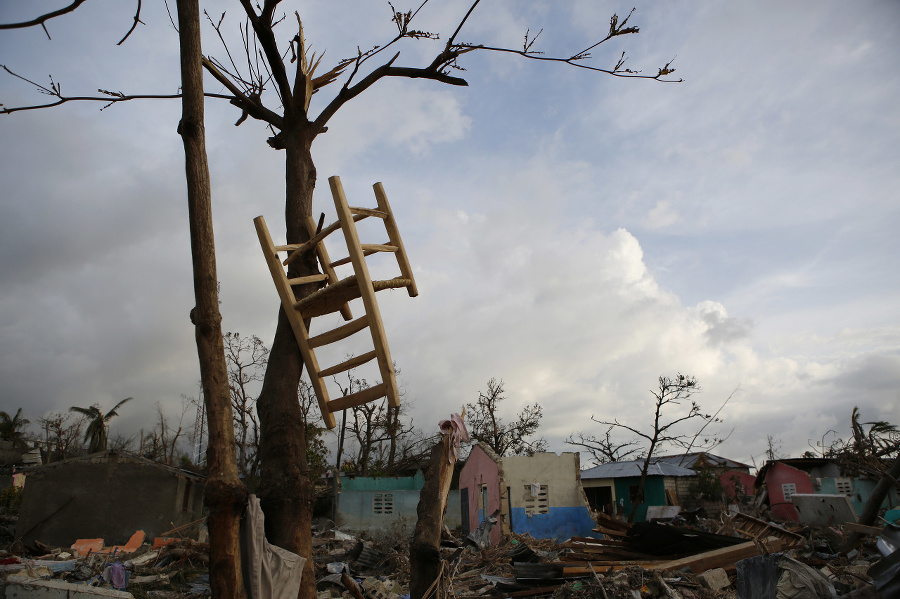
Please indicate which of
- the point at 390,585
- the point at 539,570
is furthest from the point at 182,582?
the point at 539,570

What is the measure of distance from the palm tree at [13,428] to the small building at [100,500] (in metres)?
18.9

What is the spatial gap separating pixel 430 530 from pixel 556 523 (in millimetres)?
14220

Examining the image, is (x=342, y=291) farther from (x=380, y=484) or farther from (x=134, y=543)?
(x=380, y=484)

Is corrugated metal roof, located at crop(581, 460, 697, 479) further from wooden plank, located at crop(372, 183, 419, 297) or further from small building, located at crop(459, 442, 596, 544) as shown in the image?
wooden plank, located at crop(372, 183, 419, 297)

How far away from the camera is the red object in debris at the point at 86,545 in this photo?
14745 mm

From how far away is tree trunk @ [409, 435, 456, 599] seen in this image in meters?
4.70

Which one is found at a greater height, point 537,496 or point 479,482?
point 479,482

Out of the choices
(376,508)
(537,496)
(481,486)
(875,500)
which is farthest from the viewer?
(376,508)

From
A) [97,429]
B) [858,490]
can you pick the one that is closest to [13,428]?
[97,429]

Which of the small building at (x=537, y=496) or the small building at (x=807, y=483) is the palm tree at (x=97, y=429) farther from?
the small building at (x=807, y=483)

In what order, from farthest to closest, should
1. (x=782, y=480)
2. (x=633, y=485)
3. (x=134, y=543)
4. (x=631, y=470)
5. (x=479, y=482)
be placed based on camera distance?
(x=631, y=470)
(x=633, y=485)
(x=782, y=480)
(x=479, y=482)
(x=134, y=543)

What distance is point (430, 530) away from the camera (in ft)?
15.7

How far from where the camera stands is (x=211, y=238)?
299 centimetres

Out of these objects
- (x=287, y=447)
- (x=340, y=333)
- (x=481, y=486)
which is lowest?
(x=481, y=486)
